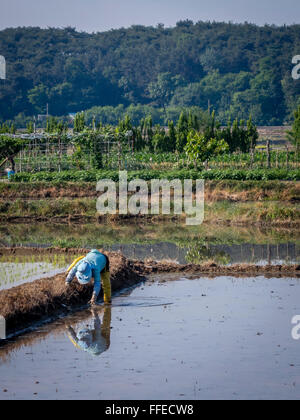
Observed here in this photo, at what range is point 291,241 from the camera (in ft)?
66.9

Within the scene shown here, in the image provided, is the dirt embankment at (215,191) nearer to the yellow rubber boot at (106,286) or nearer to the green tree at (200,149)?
the green tree at (200,149)

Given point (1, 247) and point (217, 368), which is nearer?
point (217, 368)

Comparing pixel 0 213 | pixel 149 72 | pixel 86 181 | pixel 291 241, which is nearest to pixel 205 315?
pixel 291 241

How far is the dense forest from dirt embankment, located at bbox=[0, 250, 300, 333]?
256ft

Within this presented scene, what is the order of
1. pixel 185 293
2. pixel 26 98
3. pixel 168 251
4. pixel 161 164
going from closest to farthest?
pixel 185 293, pixel 168 251, pixel 161 164, pixel 26 98

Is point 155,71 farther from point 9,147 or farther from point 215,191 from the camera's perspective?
point 215,191

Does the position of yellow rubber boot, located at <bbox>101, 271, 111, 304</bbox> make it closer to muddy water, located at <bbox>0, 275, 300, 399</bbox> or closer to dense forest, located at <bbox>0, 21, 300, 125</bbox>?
muddy water, located at <bbox>0, 275, 300, 399</bbox>

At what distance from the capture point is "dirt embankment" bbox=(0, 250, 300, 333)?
11086mm

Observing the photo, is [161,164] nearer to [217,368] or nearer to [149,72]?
[217,368]

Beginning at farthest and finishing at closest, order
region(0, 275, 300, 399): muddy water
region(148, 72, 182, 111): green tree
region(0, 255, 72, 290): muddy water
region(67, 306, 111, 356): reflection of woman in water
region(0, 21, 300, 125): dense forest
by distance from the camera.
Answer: region(148, 72, 182, 111): green tree
region(0, 21, 300, 125): dense forest
region(0, 255, 72, 290): muddy water
region(67, 306, 111, 356): reflection of woman in water
region(0, 275, 300, 399): muddy water

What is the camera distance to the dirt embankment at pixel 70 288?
11.1m

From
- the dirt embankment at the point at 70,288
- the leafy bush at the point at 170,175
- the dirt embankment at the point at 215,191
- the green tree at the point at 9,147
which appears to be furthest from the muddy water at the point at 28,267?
the green tree at the point at 9,147

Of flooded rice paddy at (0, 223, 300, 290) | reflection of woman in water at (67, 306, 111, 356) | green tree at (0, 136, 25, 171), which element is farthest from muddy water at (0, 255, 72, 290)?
green tree at (0, 136, 25, 171)

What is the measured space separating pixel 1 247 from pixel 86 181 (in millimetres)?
12512
